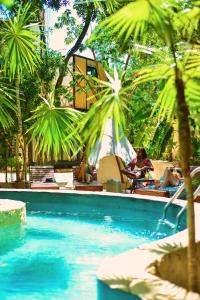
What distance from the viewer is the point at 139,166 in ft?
43.4

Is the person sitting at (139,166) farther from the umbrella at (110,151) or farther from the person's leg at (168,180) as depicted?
the person's leg at (168,180)

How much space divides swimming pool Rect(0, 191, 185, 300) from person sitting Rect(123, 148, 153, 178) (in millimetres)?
2908

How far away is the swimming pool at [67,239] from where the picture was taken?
509 cm

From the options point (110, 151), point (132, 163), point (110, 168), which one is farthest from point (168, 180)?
point (110, 168)

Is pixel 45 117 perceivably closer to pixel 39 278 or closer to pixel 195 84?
pixel 39 278

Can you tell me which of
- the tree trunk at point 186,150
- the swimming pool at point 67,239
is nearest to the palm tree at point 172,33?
the tree trunk at point 186,150

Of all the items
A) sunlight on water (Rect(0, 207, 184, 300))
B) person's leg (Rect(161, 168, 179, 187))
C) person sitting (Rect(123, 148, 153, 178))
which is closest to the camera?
sunlight on water (Rect(0, 207, 184, 300))

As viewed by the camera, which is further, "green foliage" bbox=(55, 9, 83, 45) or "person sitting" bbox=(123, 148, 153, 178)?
"green foliage" bbox=(55, 9, 83, 45)

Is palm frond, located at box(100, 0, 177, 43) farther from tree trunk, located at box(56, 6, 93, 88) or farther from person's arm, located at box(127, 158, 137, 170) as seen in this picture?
tree trunk, located at box(56, 6, 93, 88)

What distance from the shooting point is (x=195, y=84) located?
287 cm

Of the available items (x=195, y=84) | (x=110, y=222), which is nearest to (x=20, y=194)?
(x=110, y=222)

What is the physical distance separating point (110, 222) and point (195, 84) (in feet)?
21.1

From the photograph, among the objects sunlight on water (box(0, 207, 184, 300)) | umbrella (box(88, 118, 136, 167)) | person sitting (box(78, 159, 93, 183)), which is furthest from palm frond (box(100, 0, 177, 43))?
person sitting (box(78, 159, 93, 183))

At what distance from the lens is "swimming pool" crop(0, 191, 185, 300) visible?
5090 mm
